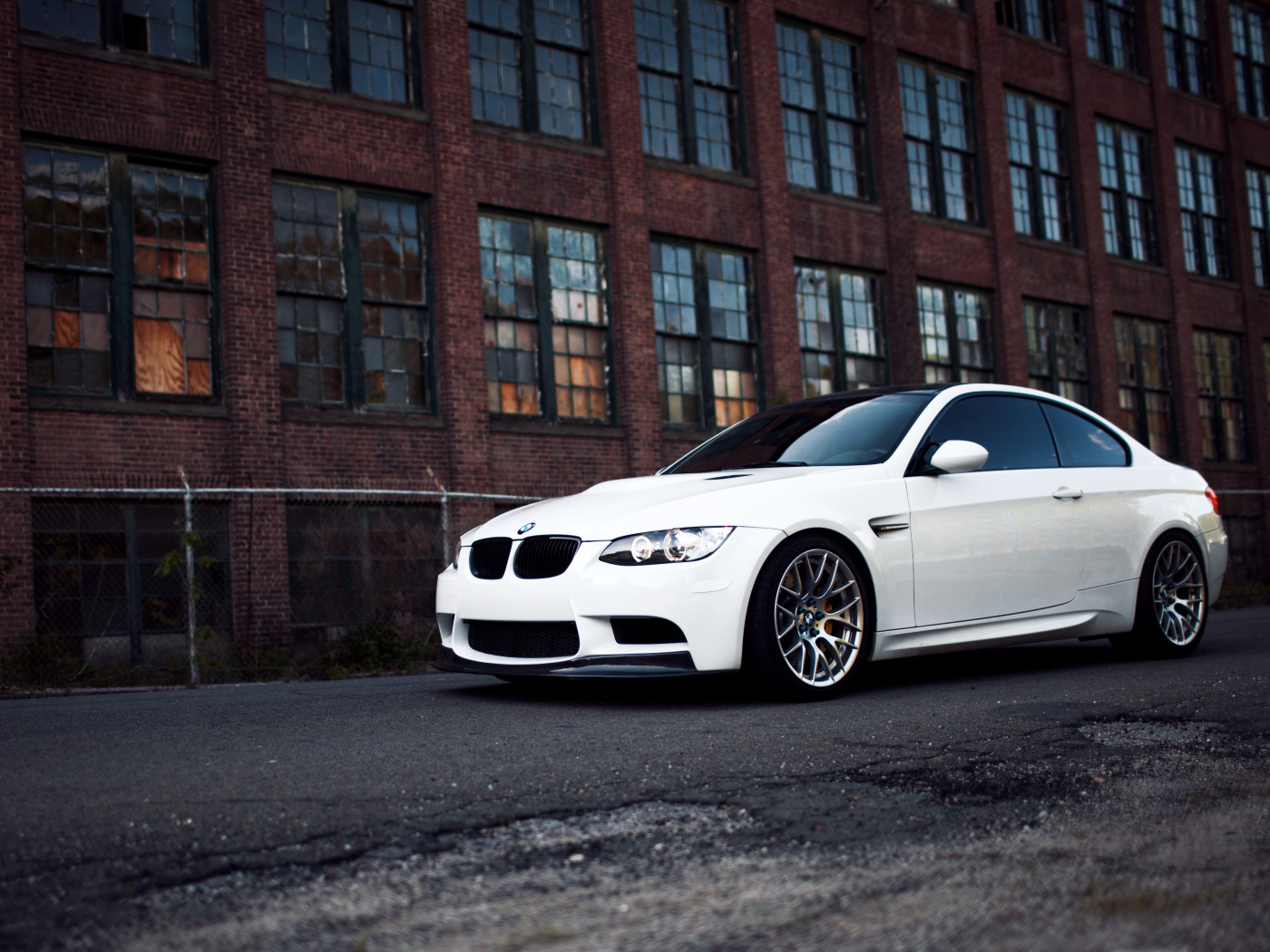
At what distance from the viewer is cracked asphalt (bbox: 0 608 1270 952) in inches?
101

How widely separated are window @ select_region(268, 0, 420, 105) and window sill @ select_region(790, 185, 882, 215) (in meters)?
6.23

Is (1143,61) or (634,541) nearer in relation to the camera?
(634,541)

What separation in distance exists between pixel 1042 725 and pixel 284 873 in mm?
3299

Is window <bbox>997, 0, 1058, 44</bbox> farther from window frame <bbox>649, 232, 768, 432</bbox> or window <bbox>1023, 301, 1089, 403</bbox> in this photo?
window frame <bbox>649, 232, 768, 432</bbox>

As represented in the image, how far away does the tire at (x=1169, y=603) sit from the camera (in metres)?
7.84

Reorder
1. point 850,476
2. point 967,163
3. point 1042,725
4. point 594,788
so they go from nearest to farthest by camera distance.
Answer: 1. point 594,788
2. point 1042,725
3. point 850,476
4. point 967,163

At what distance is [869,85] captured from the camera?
20.0 m

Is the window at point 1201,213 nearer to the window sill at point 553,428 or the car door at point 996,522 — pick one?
the window sill at point 553,428

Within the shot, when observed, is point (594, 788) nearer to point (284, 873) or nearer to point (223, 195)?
point (284, 873)

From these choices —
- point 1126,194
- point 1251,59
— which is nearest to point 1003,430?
point 1126,194

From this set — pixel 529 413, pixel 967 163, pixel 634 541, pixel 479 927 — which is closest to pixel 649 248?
pixel 529 413

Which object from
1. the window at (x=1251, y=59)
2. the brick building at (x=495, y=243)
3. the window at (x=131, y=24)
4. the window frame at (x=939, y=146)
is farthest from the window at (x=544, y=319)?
the window at (x=1251, y=59)

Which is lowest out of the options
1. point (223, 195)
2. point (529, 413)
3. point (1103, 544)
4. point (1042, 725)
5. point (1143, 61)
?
point (1042, 725)

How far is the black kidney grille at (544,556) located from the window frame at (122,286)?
7.88m
